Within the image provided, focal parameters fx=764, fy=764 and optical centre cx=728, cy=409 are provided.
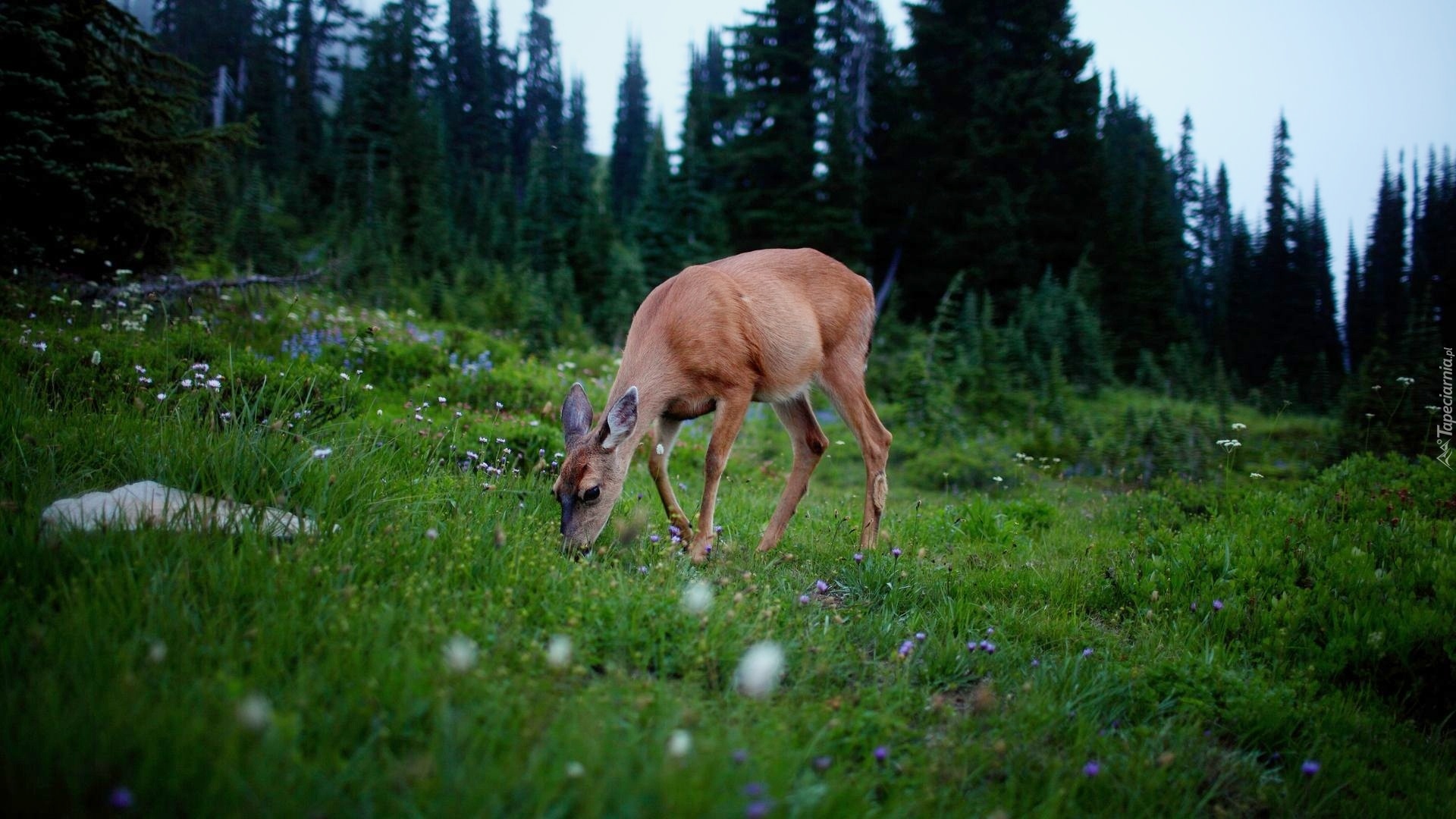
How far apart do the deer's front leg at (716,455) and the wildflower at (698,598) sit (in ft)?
3.18

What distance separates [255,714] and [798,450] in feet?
14.8

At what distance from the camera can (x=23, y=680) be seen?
2221 millimetres

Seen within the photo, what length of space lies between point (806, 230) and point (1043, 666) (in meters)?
21.9

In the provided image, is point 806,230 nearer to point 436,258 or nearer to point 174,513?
point 436,258

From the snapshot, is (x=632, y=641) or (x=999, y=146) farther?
(x=999, y=146)

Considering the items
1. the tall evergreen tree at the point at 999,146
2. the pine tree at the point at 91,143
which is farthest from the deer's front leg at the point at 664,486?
the tall evergreen tree at the point at 999,146

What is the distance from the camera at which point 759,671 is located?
302cm

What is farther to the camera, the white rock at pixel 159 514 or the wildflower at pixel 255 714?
the white rock at pixel 159 514

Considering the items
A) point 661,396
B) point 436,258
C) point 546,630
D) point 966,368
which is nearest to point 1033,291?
point 966,368

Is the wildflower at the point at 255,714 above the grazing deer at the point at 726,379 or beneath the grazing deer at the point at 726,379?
beneath

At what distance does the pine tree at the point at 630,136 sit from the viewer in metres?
58.1

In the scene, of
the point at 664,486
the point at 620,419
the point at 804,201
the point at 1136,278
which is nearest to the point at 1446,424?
the point at 664,486

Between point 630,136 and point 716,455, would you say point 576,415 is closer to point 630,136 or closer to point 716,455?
point 716,455

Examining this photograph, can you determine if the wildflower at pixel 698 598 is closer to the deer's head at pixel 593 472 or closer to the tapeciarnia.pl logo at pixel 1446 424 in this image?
the deer's head at pixel 593 472
